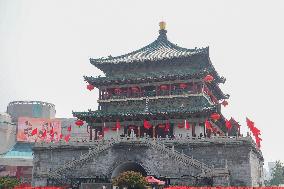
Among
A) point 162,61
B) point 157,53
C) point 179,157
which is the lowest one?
point 179,157

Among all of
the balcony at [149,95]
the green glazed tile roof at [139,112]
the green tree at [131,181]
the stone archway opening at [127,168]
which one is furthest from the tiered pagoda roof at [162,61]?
the green tree at [131,181]

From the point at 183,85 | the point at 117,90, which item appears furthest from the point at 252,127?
the point at 117,90

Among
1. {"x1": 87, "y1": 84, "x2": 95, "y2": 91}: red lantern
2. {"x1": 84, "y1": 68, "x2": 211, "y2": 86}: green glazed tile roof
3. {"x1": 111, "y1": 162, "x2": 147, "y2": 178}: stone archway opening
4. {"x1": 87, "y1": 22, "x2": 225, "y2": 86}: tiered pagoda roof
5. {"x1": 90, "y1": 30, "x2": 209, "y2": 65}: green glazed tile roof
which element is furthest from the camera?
{"x1": 87, "y1": 84, "x2": 95, "y2": 91}: red lantern

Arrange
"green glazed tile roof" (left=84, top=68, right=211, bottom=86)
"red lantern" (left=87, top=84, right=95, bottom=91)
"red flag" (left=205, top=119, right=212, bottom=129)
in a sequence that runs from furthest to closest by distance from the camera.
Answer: "red lantern" (left=87, top=84, right=95, bottom=91) → "green glazed tile roof" (left=84, top=68, right=211, bottom=86) → "red flag" (left=205, top=119, right=212, bottom=129)

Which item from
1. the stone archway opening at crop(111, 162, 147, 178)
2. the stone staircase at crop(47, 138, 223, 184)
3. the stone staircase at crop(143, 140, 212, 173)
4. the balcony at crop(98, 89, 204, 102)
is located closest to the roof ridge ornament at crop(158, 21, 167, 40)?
the balcony at crop(98, 89, 204, 102)

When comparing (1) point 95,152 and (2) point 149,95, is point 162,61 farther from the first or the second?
(1) point 95,152

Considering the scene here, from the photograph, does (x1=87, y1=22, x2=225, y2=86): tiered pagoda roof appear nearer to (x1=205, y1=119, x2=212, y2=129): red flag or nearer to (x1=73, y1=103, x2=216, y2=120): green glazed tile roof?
(x1=73, y1=103, x2=216, y2=120): green glazed tile roof

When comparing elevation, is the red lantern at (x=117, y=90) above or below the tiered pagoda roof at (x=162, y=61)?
below

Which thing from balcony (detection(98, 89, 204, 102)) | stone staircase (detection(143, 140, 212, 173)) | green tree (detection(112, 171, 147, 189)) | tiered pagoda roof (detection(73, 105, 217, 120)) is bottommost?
green tree (detection(112, 171, 147, 189))

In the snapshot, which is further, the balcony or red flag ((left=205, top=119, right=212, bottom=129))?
the balcony

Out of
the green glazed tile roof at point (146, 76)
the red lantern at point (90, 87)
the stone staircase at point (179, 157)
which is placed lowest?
the stone staircase at point (179, 157)

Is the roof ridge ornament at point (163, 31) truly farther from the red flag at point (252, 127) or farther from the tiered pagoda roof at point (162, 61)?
the red flag at point (252, 127)

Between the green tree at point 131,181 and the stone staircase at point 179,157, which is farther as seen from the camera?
the stone staircase at point 179,157

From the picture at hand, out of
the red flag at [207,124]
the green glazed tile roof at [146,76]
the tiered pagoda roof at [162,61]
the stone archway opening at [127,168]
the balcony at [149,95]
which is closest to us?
the stone archway opening at [127,168]
